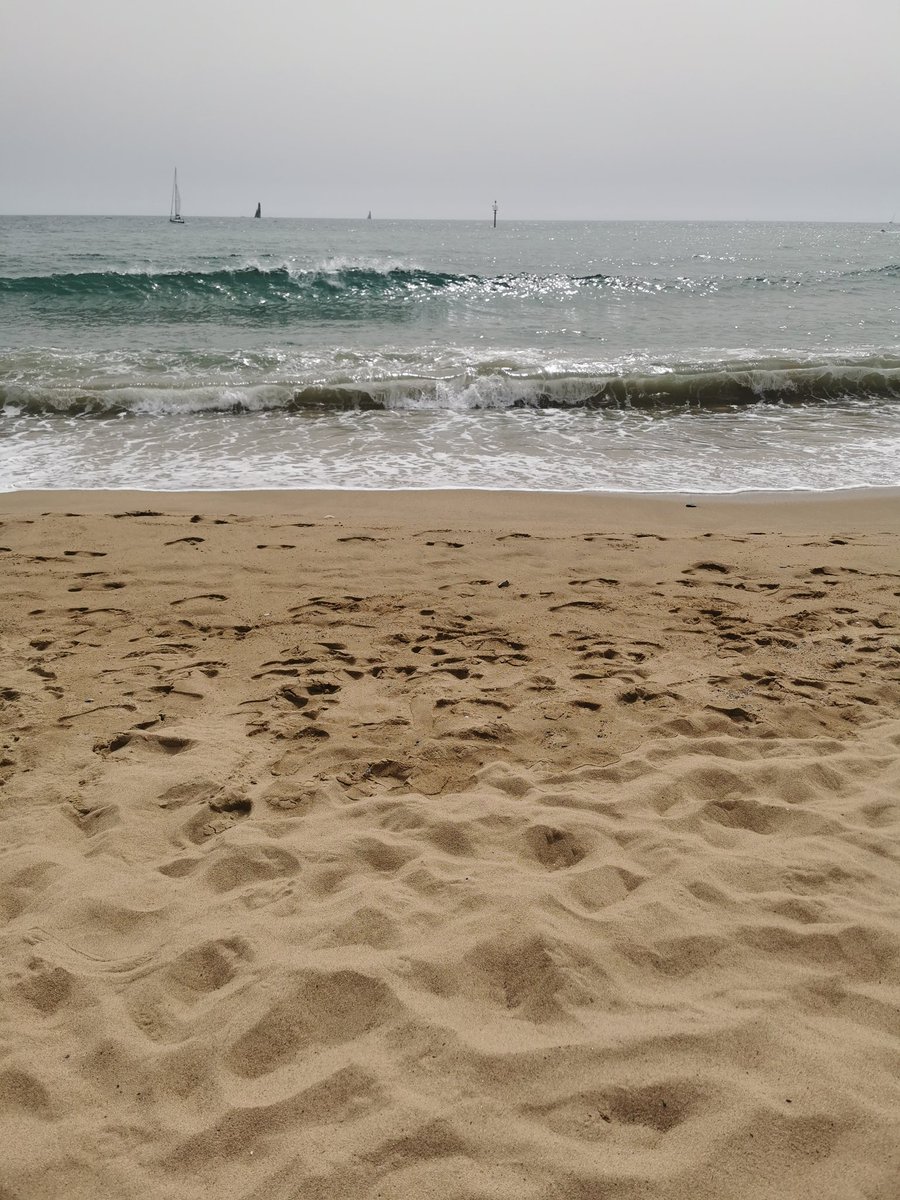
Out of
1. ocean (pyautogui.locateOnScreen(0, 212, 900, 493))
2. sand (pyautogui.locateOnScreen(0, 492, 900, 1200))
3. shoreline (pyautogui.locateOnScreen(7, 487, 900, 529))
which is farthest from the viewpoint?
ocean (pyautogui.locateOnScreen(0, 212, 900, 493))

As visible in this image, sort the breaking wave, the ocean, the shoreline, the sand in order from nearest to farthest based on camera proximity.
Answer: the sand
the shoreline
the ocean
the breaking wave

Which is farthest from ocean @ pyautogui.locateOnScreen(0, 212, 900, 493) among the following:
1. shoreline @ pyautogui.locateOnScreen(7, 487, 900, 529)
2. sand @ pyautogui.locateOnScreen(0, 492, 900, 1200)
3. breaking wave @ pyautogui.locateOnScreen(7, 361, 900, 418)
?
sand @ pyautogui.locateOnScreen(0, 492, 900, 1200)

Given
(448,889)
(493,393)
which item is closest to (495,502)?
(448,889)

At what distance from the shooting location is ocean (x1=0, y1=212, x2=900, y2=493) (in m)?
7.62

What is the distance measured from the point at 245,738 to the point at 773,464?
6280mm

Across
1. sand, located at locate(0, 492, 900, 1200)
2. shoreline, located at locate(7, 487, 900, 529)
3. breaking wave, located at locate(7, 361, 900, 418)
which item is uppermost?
breaking wave, located at locate(7, 361, 900, 418)

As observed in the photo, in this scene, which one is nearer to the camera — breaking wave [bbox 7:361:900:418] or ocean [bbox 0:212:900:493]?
ocean [bbox 0:212:900:493]

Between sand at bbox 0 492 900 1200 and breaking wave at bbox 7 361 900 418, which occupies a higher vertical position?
breaking wave at bbox 7 361 900 418

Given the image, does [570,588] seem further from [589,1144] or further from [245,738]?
[589,1144]

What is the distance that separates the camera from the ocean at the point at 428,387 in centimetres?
762

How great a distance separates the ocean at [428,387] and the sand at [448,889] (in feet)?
10.2

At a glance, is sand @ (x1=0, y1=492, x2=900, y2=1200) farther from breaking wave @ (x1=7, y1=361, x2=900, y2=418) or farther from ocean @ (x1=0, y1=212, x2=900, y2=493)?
breaking wave @ (x1=7, y1=361, x2=900, y2=418)

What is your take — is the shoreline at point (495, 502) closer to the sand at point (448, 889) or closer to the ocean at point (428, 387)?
the ocean at point (428, 387)

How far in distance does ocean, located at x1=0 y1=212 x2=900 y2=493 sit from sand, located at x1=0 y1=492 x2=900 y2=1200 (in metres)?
3.11
